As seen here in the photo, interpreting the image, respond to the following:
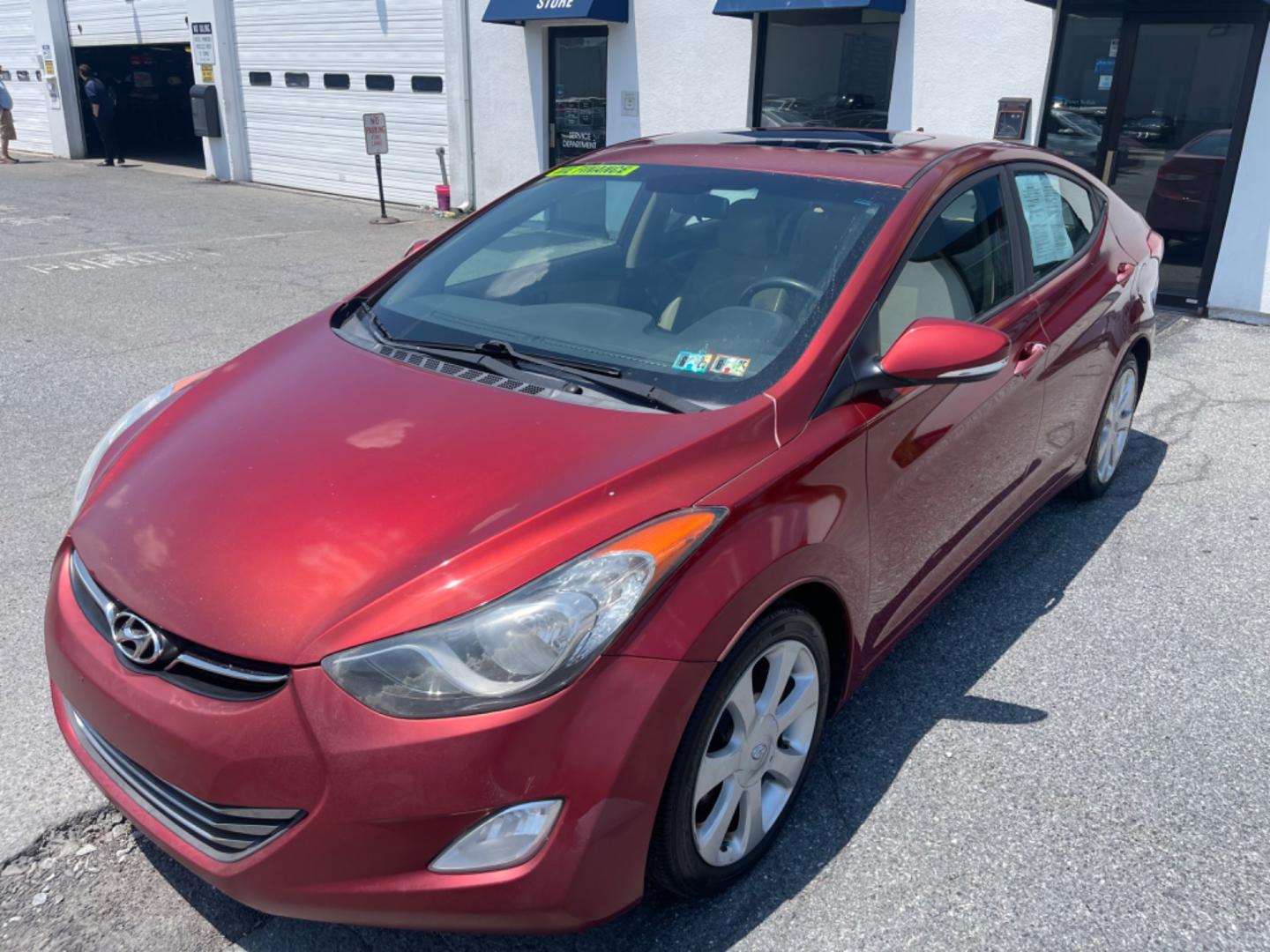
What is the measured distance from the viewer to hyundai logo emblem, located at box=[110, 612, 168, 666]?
6.72ft

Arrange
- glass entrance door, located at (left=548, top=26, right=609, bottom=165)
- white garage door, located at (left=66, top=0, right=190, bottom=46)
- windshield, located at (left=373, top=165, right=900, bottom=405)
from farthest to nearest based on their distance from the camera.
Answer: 1. white garage door, located at (left=66, top=0, right=190, bottom=46)
2. glass entrance door, located at (left=548, top=26, right=609, bottom=165)
3. windshield, located at (left=373, top=165, right=900, bottom=405)

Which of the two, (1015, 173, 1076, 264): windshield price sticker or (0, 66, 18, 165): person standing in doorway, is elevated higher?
(1015, 173, 1076, 264): windshield price sticker

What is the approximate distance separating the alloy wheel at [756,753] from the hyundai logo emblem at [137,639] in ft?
3.66

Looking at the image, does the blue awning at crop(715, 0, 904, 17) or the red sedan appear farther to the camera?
the blue awning at crop(715, 0, 904, 17)

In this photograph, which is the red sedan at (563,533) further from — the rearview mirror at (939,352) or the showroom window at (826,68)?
the showroom window at (826,68)

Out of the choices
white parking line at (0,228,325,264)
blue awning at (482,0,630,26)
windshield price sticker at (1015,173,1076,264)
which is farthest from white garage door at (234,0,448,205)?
windshield price sticker at (1015,173,1076,264)

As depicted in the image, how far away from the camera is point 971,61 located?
30.2ft

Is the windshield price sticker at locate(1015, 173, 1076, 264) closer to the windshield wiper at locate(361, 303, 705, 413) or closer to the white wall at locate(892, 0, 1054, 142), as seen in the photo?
the windshield wiper at locate(361, 303, 705, 413)

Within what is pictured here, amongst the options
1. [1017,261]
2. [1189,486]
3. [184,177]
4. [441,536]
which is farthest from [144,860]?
[184,177]

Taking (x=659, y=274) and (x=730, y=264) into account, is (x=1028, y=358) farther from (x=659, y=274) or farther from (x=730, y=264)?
(x=659, y=274)

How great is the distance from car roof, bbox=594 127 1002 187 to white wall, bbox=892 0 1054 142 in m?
6.02

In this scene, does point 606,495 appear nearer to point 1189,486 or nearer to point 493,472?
point 493,472

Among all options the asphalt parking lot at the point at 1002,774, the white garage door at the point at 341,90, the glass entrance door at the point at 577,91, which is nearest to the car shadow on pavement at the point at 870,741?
the asphalt parking lot at the point at 1002,774

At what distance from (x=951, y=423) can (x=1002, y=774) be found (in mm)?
991
